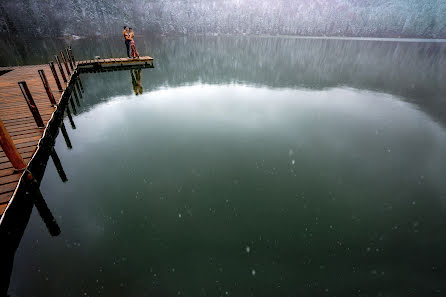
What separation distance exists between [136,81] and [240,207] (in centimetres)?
2599

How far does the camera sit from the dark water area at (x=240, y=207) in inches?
251

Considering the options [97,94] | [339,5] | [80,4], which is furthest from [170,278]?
[339,5]

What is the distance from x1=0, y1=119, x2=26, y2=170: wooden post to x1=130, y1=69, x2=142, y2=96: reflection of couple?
18687 mm

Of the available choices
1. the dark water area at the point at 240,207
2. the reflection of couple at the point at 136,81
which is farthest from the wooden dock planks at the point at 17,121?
the reflection of couple at the point at 136,81

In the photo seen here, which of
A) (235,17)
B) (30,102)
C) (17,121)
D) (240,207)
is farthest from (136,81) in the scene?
(235,17)

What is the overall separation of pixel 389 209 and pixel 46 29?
570 ft

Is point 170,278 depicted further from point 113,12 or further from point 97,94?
point 113,12

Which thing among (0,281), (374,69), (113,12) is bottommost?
(374,69)

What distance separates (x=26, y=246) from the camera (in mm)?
7125

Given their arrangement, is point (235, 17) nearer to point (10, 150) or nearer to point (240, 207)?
point (240, 207)

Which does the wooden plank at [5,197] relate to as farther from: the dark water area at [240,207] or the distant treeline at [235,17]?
the distant treeline at [235,17]

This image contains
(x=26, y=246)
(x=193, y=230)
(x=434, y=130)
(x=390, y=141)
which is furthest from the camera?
(x=434, y=130)

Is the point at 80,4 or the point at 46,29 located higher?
the point at 80,4

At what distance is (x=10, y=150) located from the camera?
6.17 metres
